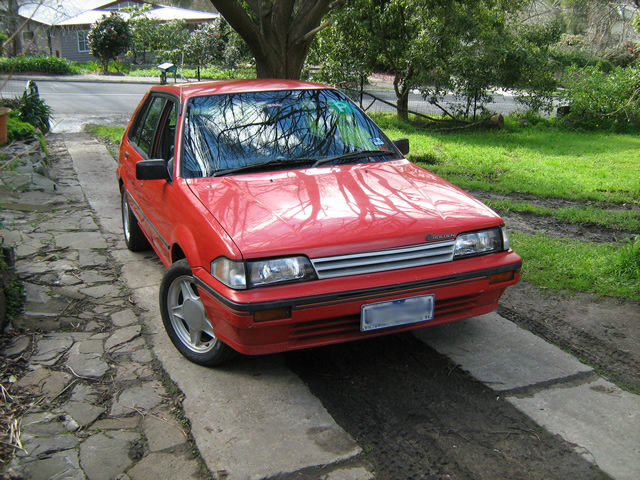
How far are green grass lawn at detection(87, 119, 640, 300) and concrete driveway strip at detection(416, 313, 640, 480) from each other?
3.46 ft

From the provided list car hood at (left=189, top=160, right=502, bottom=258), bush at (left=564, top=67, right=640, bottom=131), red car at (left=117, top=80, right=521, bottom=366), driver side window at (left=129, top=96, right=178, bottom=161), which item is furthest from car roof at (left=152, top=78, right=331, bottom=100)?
bush at (left=564, top=67, right=640, bottom=131)

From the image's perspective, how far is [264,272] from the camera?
290cm

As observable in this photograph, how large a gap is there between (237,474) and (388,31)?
39.2 feet

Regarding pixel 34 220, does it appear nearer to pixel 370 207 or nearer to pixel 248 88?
pixel 248 88

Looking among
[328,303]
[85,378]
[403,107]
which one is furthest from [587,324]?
[403,107]

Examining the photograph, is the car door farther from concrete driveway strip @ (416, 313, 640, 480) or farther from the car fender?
concrete driveway strip @ (416, 313, 640, 480)

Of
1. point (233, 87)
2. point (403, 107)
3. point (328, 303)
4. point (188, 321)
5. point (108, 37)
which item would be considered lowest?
point (188, 321)

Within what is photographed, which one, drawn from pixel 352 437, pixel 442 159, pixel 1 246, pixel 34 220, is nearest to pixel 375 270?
pixel 352 437

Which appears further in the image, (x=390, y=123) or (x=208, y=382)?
(x=390, y=123)

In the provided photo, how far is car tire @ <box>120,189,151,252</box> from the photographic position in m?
5.31

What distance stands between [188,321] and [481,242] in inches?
71.0

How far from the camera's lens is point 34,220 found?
6211mm

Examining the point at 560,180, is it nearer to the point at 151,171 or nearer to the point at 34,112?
the point at 151,171

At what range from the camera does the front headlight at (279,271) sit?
288 centimetres
